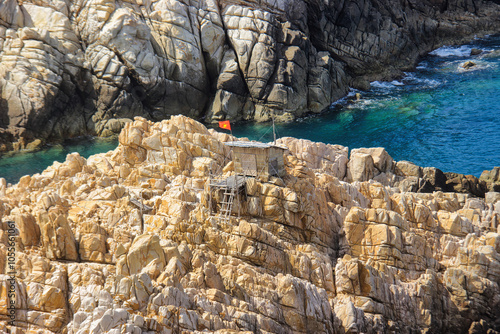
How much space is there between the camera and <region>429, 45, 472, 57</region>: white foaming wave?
96375 mm

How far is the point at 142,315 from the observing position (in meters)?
22.6

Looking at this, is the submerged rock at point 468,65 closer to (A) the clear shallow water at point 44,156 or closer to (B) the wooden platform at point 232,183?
(A) the clear shallow water at point 44,156

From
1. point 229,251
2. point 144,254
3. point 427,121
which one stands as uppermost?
point 427,121

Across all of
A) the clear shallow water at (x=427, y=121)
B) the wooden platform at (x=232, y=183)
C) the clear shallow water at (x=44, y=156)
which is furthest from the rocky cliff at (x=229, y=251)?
the clear shallow water at (x=427, y=121)

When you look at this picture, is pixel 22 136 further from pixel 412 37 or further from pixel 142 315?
pixel 412 37

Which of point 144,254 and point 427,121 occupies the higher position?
point 427,121

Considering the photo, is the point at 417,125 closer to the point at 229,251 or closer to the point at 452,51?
the point at 452,51

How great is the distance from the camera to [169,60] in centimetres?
6856

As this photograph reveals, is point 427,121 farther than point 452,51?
No

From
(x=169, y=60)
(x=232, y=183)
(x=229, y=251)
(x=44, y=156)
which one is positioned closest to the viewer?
(x=229, y=251)

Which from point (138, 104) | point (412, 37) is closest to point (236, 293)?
point (138, 104)

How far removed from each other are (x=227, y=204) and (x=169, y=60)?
138 feet

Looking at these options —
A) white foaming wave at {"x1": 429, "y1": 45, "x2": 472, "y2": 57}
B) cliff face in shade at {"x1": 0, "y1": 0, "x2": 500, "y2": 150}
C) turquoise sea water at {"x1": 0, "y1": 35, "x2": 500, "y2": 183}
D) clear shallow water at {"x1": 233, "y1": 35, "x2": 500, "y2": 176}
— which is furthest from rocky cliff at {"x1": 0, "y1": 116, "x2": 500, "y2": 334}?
white foaming wave at {"x1": 429, "y1": 45, "x2": 472, "y2": 57}

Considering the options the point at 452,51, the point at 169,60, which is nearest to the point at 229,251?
the point at 169,60
